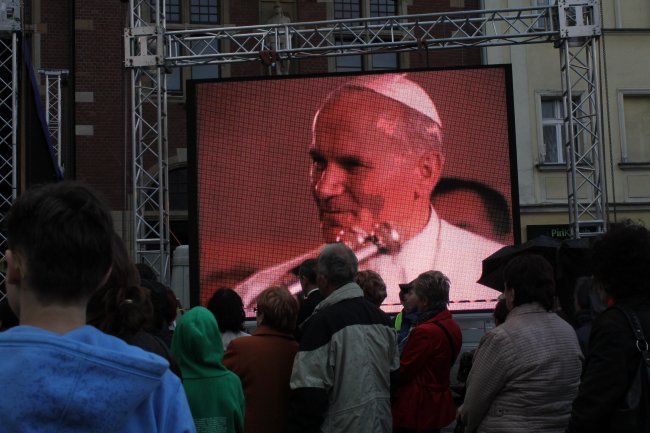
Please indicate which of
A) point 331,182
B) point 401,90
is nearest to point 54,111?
point 331,182

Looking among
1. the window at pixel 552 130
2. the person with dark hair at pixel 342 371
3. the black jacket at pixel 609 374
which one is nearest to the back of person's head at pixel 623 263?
the black jacket at pixel 609 374

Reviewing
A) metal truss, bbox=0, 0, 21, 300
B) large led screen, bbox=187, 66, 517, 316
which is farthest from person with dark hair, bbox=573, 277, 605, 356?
large led screen, bbox=187, 66, 517, 316

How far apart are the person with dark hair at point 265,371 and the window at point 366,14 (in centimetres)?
1506

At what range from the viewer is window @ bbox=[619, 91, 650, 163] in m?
18.9

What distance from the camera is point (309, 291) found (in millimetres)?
6305

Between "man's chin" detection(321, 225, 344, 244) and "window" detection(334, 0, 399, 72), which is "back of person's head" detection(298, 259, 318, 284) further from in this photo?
"window" detection(334, 0, 399, 72)

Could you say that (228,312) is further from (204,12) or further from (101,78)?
(204,12)

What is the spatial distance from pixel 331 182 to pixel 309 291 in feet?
16.0

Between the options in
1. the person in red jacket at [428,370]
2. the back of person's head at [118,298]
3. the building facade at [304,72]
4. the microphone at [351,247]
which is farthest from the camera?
the building facade at [304,72]

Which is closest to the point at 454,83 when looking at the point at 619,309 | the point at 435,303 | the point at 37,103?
the point at 37,103

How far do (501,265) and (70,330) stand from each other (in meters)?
6.38

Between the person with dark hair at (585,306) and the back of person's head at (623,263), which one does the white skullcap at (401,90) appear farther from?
the back of person's head at (623,263)

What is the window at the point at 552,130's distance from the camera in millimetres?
18625

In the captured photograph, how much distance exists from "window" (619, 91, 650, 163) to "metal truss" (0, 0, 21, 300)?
14360mm
